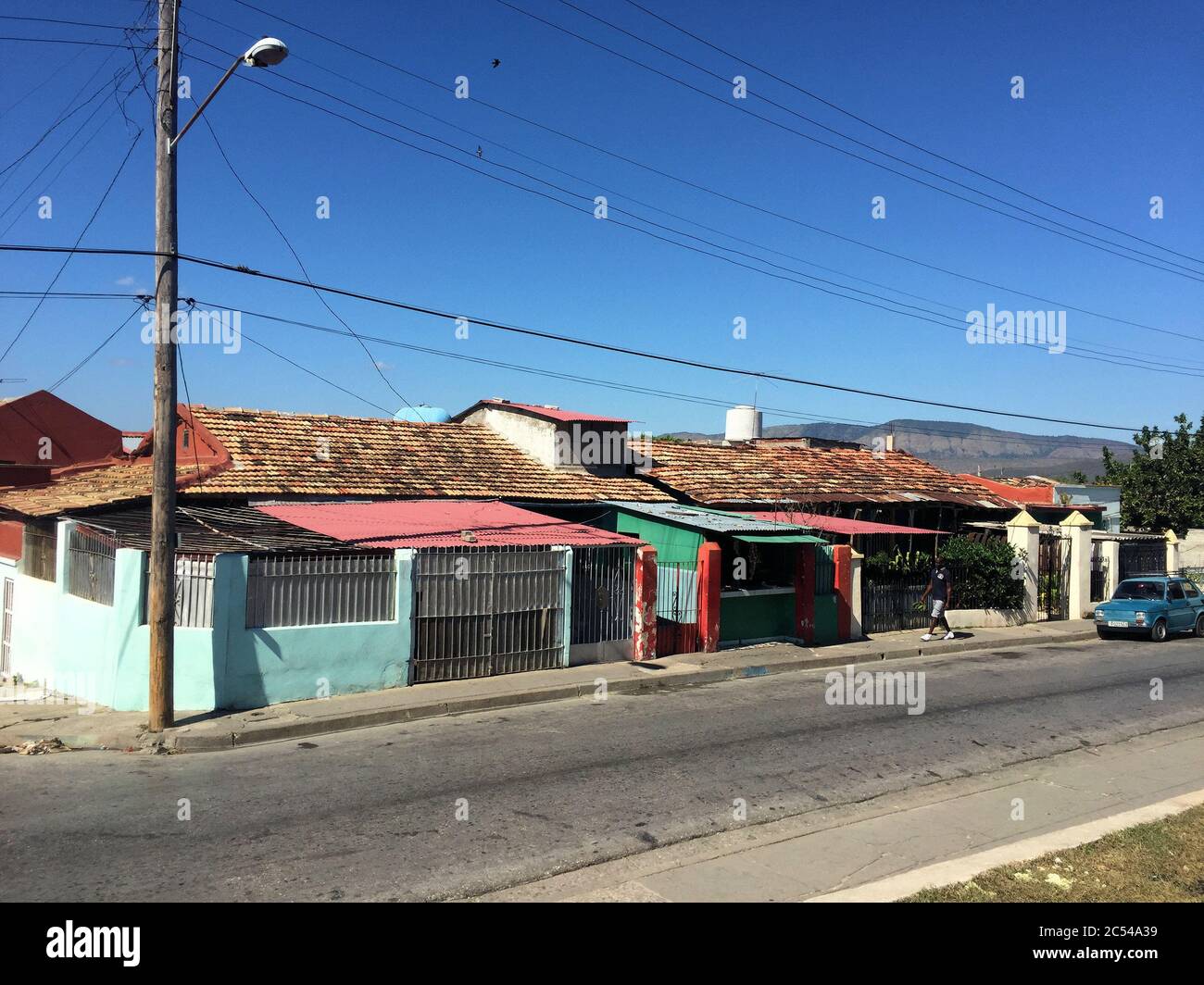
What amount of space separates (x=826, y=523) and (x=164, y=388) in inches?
584

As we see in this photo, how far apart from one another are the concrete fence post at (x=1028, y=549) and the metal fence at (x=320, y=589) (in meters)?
17.5

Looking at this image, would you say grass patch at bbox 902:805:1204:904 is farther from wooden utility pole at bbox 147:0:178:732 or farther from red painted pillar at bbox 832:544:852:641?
red painted pillar at bbox 832:544:852:641

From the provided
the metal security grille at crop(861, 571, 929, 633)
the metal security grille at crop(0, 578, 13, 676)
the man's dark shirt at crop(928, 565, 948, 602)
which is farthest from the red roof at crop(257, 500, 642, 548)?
the man's dark shirt at crop(928, 565, 948, 602)

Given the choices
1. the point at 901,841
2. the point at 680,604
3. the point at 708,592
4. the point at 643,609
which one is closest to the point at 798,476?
the point at 708,592

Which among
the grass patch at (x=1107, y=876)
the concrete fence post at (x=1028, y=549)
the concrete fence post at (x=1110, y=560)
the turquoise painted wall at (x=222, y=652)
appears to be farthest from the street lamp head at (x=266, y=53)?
the concrete fence post at (x=1110, y=560)

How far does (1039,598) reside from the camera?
2481 cm

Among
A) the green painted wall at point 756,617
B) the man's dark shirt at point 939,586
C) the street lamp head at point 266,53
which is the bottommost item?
the green painted wall at point 756,617

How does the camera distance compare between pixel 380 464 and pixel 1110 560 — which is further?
pixel 1110 560

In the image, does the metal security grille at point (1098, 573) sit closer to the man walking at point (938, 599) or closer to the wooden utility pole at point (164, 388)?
the man walking at point (938, 599)

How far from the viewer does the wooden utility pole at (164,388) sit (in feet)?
36.0

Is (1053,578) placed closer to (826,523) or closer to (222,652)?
(826,523)

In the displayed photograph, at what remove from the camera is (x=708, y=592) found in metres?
17.6

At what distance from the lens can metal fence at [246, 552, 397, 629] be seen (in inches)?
485
